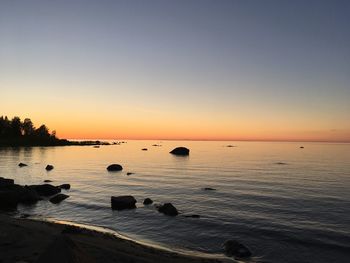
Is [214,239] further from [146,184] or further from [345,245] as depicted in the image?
[146,184]

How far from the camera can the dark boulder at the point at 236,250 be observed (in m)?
20.9

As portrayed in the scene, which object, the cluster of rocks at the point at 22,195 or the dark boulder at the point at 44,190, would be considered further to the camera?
the dark boulder at the point at 44,190

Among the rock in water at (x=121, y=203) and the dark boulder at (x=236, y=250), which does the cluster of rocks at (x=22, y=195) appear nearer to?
the rock in water at (x=121, y=203)

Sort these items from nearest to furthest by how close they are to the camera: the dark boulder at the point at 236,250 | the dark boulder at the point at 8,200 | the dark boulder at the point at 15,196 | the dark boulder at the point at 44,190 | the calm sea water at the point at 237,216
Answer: the dark boulder at the point at 236,250, the calm sea water at the point at 237,216, the dark boulder at the point at 8,200, the dark boulder at the point at 15,196, the dark boulder at the point at 44,190

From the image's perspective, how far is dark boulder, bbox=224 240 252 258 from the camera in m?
20.9

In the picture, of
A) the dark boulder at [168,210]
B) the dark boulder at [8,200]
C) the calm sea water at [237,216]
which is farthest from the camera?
the dark boulder at [8,200]

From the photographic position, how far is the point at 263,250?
2212cm

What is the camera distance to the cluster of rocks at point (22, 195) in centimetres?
3406

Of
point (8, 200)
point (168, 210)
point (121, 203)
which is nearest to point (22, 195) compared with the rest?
point (8, 200)

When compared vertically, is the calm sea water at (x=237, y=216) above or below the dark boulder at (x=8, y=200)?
below

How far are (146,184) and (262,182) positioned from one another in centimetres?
2100

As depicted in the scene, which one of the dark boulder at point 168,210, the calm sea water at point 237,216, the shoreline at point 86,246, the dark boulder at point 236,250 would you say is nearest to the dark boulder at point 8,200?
the calm sea water at point 237,216

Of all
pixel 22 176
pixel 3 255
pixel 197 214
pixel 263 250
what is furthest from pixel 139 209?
pixel 22 176

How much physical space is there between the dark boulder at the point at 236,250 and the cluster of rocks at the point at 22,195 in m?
24.0
